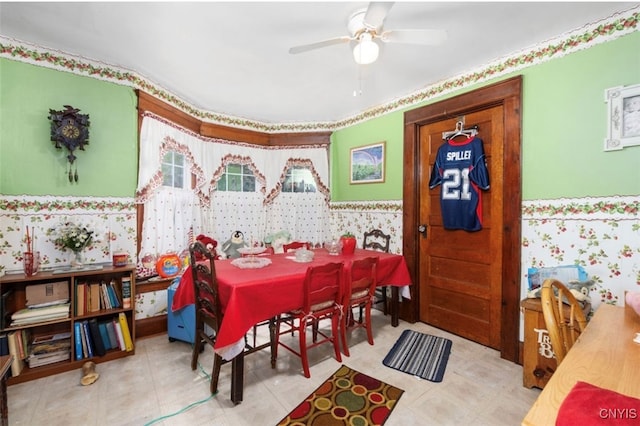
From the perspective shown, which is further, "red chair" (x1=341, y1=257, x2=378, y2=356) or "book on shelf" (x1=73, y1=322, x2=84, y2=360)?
"red chair" (x1=341, y1=257, x2=378, y2=356)

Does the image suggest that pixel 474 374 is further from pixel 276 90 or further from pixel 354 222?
pixel 276 90

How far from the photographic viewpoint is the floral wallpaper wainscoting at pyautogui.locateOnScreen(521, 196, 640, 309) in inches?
75.4

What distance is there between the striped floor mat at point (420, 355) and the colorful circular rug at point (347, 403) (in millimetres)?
315

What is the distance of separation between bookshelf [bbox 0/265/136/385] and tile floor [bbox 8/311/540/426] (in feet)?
0.24

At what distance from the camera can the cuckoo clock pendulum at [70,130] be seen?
2.32m

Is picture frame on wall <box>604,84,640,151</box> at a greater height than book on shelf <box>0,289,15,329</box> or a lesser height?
greater

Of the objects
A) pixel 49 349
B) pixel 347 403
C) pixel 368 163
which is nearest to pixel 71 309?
pixel 49 349

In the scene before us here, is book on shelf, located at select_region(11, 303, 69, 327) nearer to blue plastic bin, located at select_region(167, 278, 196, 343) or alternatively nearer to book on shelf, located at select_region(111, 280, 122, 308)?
book on shelf, located at select_region(111, 280, 122, 308)

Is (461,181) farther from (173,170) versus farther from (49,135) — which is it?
(49,135)

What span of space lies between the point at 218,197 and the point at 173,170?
653 millimetres

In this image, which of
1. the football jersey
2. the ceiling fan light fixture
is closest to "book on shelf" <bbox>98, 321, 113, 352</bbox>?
the ceiling fan light fixture

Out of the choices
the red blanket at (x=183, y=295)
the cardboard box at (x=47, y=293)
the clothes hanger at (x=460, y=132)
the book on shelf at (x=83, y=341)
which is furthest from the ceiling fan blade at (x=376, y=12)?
the book on shelf at (x=83, y=341)

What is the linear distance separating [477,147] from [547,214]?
2.68 ft

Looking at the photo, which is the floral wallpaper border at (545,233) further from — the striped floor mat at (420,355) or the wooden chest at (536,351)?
the striped floor mat at (420,355)
